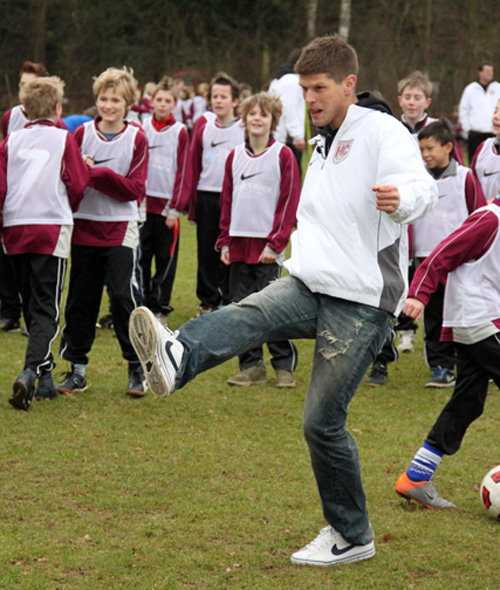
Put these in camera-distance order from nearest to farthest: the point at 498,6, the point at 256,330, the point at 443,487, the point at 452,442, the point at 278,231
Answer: the point at 256,330 → the point at 452,442 → the point at 443,487 → the point at 278,231 → the point at 498,6

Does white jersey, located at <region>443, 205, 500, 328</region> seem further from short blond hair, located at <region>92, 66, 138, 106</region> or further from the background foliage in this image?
the background foliage

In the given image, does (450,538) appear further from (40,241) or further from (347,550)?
(40,241)

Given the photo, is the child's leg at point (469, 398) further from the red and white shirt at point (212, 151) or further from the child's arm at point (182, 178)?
the red and white shirt at point (212, 151)

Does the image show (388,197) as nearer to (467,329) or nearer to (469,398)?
(467,329)

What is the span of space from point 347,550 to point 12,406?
3171 millimetres

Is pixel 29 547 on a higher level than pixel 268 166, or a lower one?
lower

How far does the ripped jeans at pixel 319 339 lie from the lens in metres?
3.89

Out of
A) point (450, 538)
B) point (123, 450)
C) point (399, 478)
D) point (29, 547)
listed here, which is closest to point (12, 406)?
point (123, 450)

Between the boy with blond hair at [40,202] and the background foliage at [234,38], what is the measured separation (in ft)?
73.9

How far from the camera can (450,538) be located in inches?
183

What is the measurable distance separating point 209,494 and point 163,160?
524cm

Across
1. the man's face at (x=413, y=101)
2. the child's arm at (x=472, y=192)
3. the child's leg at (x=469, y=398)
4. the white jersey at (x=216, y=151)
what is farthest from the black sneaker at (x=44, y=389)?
the man's face at (x=413, y=101)

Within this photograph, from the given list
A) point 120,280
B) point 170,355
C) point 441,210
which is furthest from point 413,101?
point 170,355

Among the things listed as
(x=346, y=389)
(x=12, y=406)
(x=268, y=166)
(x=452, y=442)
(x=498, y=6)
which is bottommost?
(x=12, y=406)
